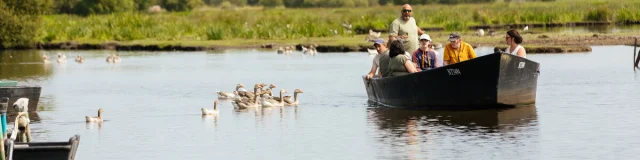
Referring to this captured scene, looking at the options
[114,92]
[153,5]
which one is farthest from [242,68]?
[153,5]

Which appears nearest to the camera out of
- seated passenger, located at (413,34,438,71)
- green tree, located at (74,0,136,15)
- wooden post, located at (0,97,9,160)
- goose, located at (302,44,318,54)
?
wooden post, located at (0,97,9,160)

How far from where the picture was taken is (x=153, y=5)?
110 meters

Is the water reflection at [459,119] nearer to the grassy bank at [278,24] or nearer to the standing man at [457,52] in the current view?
the standing man at [457,52]

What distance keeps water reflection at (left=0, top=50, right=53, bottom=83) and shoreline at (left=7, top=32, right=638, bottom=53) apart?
3574 mm

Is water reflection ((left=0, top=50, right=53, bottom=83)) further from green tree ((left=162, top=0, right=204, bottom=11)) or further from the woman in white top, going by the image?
green tree ((left=162, top=0, right=204, bottom=11))

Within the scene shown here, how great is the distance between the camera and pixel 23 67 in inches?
1827

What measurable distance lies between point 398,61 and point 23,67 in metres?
25.2

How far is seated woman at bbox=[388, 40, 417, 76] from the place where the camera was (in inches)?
918

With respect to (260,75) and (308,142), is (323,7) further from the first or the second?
(308,142)

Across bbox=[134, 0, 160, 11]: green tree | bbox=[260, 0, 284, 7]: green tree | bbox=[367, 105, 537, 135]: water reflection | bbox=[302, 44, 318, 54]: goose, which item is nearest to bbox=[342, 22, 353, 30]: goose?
bbox=[302, 44, 318, 54]: goose

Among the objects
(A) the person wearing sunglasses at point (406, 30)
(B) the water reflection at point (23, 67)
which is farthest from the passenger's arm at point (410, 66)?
(B) the water reflection at point (23, 67)

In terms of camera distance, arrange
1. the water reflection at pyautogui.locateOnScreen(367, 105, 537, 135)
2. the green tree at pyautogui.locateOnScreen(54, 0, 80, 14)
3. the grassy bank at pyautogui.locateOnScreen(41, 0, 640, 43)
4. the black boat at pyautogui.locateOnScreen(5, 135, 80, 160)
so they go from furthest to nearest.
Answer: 1. the green tree at pyautogui.locateOnScreen(54, 0, 80, 14)
2. the grassy bank at pyautogui.locateOnScreen(41, 0, 640, 43)
3. the water reflection at pyautogui.locateOnScreen(367, 105, 537, 135)
4. the black boat at pyautogui.locateOnScreen(5, 135, 80, 160)

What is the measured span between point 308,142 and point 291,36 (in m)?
40.3

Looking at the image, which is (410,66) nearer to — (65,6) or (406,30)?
(406,30)
